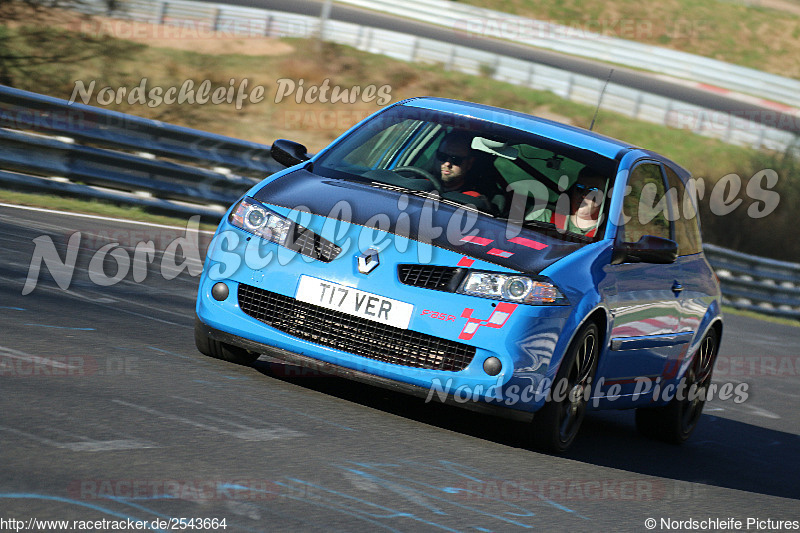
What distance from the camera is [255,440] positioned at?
5289mm

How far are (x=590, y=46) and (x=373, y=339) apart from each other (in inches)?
1530

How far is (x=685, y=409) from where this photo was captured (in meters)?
8.15

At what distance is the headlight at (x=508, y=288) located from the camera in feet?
19.5

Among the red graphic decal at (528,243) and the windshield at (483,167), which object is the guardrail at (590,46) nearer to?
the windshield at (483,167)

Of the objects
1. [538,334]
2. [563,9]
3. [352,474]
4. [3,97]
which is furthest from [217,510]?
[563,9]

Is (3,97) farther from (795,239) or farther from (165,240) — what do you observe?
(795,239)

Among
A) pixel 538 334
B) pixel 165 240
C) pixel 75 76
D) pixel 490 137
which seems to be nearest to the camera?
pixel 538 334

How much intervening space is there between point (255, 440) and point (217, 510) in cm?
110

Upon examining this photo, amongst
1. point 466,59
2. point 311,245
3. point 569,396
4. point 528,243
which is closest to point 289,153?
point 311,245

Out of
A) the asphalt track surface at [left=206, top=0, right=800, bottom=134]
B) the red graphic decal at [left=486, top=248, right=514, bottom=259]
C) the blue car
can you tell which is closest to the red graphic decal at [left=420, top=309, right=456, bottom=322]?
the blue car

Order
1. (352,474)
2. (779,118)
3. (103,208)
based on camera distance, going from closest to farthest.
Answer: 1. (352,474)
2. (103,208)
3. (779,118)

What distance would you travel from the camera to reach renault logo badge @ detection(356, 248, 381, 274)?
5.96m

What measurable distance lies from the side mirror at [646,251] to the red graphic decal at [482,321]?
101cm

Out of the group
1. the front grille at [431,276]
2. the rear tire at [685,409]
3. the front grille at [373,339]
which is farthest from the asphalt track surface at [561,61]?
the front grille at [431,276]
